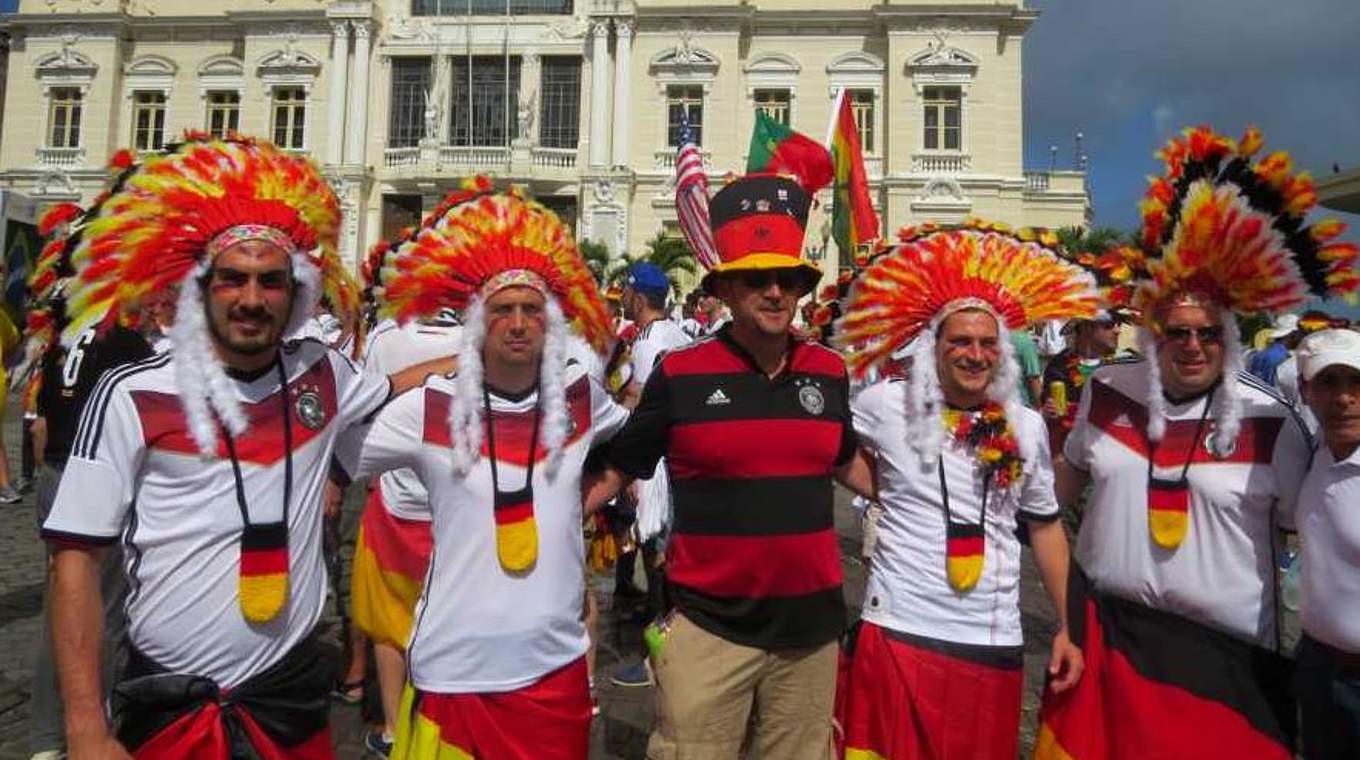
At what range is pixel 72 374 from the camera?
4.46 m

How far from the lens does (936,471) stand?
9.34ft

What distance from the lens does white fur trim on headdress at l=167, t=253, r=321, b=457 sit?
7.13 ft

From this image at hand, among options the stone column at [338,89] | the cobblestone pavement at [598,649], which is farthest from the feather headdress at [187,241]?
the stone column at [338,89]

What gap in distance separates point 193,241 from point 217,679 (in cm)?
109

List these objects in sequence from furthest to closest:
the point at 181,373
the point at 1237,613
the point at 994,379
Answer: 1. the point at 994,379
2. the point at 1237,613
3. the point at 181,373

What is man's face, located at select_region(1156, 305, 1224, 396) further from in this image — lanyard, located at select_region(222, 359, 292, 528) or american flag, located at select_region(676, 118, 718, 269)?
american flag, located at select_region(676, 118, 718, 269)

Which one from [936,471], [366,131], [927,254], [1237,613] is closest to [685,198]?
[927,254]

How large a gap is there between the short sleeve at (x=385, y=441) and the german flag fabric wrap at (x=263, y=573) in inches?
15.6

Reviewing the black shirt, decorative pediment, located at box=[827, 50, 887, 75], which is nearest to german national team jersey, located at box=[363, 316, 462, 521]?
the black shirt

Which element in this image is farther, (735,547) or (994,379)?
(994,379)

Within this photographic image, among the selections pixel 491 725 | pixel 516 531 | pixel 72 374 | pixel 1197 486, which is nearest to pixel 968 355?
pixel 1197 486

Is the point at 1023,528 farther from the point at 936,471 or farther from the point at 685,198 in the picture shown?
the point at 685,198

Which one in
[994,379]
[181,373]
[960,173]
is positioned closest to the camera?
[181,373]

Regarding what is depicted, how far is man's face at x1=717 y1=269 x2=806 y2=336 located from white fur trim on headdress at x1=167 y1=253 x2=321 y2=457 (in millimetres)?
1486
